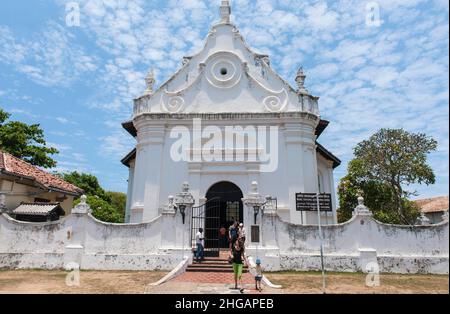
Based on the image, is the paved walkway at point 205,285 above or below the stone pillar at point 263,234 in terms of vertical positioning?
below

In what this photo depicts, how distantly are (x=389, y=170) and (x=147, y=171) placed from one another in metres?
15.5

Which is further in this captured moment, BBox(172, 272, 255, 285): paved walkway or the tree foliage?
the tree foliage

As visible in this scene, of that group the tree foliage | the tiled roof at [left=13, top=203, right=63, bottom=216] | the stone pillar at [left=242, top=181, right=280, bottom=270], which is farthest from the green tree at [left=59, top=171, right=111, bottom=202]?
the stone pillar at [left=242, top=181, right=280, bottom=270]

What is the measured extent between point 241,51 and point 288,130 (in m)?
5.46

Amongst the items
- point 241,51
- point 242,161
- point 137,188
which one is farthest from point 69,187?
point 241,51

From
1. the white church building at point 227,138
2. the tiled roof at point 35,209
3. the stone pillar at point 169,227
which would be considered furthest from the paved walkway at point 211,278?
the tiled roof at point 35,209

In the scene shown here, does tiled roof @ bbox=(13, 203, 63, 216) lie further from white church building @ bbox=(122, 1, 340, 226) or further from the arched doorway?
the arched doorway

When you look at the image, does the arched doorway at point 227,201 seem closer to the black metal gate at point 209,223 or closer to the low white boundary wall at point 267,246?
the black metal gate at point 209,223

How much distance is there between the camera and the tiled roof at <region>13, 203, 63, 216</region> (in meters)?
14.7

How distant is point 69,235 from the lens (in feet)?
43.8

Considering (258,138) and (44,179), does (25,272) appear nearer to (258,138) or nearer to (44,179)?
(44,179)

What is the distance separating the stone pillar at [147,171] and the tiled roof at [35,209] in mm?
3643

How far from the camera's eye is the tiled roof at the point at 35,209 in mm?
14711

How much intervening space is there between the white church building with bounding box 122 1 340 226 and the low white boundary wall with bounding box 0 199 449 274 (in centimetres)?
258
